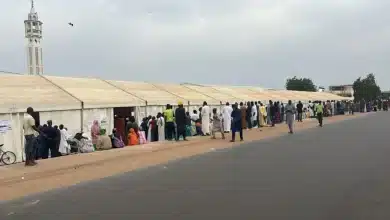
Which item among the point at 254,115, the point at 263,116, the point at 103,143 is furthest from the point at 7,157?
the point at 263,116

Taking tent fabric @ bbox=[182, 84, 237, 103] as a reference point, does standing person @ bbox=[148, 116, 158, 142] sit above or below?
below

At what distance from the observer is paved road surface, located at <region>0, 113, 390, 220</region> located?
271 inches

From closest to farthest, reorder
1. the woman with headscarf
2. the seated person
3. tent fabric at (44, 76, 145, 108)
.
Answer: the seated person, the woman with headscarf, tent fabric at (44, 76, 145, 108)

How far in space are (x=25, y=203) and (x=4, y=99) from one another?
9350 mm

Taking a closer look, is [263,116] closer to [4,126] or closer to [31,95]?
[31,95]

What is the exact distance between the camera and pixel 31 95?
60.6 ft

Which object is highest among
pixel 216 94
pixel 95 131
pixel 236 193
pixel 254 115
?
pixel 216 94

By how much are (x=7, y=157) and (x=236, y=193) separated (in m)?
9.36

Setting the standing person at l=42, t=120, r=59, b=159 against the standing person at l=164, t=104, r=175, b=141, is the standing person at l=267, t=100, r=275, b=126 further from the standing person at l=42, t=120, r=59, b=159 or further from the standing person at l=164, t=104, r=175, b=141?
the standing person at l=42, t=120, r=59, b=159

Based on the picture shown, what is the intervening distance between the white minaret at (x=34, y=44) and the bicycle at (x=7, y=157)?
3364cm

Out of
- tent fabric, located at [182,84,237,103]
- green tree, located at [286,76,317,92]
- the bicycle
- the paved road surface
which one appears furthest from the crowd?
green tree, located at [286,76,317,92]

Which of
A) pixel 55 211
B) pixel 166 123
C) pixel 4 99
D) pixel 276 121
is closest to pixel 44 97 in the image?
pixel 4 99

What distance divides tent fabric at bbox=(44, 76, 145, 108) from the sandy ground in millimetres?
3019

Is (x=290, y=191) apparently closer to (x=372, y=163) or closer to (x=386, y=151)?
(x=372, y=163)
